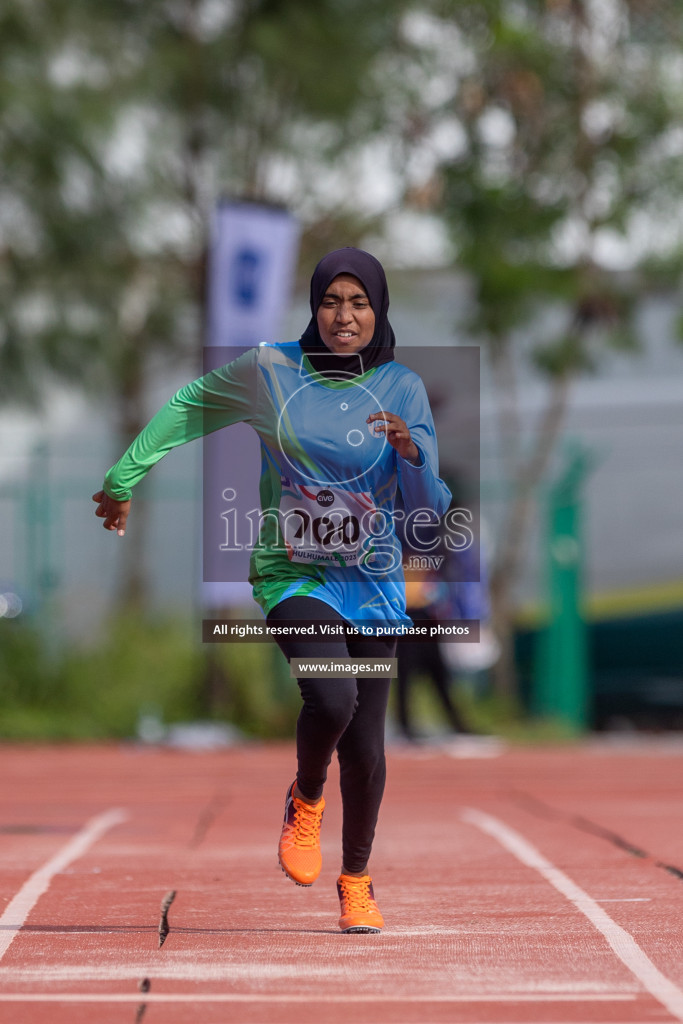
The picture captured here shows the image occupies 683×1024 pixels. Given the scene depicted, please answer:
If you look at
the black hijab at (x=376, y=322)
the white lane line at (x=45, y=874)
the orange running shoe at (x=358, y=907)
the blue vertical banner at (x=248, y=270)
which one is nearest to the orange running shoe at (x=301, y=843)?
the orange running shoe at (x=358, y=907)

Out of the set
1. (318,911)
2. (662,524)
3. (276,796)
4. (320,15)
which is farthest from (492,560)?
(318,911)

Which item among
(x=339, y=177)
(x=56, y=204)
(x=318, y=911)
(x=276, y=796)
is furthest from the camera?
(x=339, y=177)

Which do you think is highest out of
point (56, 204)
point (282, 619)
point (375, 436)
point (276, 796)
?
point (56, 204)

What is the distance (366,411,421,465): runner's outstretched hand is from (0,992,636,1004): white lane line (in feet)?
4.70

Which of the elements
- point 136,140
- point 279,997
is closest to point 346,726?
point 279,997

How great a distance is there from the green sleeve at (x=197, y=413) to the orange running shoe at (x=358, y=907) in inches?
51.2

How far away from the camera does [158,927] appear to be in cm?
490

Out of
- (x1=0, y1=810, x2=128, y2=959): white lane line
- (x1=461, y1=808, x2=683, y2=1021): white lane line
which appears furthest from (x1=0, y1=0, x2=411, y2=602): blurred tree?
(x1=461, y1=808, x2=683, y2=1021): white lane line

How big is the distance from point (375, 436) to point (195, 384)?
64 cm

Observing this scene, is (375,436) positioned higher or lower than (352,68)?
lower

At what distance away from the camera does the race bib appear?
4.61 m

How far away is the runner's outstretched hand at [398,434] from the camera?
4.45 metres

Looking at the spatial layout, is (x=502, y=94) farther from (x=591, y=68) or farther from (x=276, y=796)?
(x=276, y=796)

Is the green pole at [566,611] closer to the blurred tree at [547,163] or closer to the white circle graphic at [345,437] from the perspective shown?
the blurred tree at [547,163]
